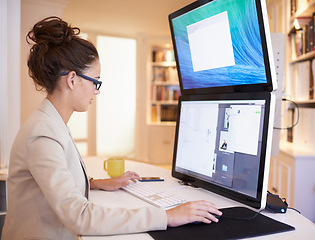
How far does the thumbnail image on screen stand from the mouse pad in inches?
17.8

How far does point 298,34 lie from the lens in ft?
9.84

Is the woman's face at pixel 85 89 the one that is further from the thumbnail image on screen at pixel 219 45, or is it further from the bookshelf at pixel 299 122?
the bookshelf at pixel 299 122

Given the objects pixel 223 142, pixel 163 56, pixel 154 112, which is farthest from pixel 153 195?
pixel 163 56

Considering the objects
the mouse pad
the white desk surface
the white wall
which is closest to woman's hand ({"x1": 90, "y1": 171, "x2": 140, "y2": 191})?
the white desk surface

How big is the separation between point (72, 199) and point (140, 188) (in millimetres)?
450

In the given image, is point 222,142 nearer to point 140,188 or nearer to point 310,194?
point 140,188

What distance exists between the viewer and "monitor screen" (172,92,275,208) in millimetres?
979

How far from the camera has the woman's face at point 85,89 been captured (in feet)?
3.59

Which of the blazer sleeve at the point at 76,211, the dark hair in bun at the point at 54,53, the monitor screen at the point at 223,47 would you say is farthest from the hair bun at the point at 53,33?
the monitor screen at the point at 223,47

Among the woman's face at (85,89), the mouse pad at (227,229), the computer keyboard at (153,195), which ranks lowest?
the mouse pad at (227,229)

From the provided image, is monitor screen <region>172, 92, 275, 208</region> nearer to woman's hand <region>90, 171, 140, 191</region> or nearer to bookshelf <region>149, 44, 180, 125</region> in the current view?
woman's hand <region>90, 171, 140, 191</region>

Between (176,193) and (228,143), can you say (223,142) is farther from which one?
(176,193)

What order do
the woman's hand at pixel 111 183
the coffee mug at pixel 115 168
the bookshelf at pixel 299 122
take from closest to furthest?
the woman's hand at pixel 111 183, the coffee mug at pixel 115 168, the bookshelf at pixel 299 122

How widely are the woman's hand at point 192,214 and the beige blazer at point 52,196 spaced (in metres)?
0.03
